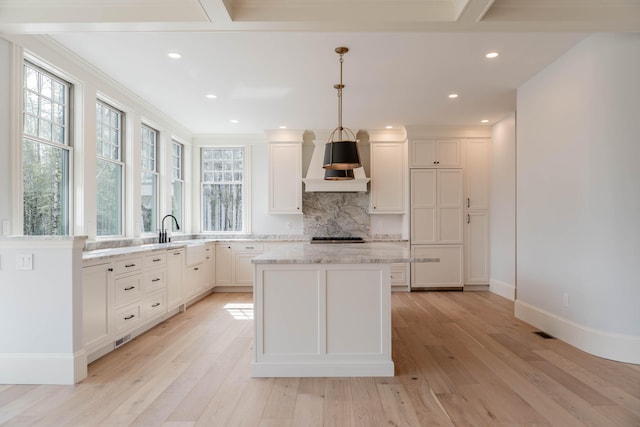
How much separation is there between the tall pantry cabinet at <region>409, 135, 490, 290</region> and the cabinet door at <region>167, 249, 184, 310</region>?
3402mm

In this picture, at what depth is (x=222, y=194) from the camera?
635 centimetres

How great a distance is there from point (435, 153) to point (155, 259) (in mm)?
4276

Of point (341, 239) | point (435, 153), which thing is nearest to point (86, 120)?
point (341, 239)

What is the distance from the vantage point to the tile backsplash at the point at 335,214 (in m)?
6.23

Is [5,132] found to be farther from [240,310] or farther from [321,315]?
[240,310]

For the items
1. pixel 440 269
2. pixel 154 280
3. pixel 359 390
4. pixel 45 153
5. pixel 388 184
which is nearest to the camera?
pixel 359 390

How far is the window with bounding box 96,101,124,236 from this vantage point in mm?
3883

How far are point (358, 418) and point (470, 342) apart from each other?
5.71ft

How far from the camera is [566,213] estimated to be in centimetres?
333

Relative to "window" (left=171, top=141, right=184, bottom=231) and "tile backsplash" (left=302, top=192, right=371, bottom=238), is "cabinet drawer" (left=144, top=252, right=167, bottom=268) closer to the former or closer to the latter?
"window" (left=171, top=141, right=184, bottom=231)

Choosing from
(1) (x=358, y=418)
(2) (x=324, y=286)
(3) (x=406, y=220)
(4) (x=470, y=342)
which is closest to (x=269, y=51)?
(2) (x=324, y=286)

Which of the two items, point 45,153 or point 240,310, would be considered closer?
point 45,153

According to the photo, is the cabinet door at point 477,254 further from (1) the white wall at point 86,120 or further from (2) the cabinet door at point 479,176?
(1) the white wall at point 86,120

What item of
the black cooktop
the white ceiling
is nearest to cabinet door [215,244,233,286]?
the black cooktop
